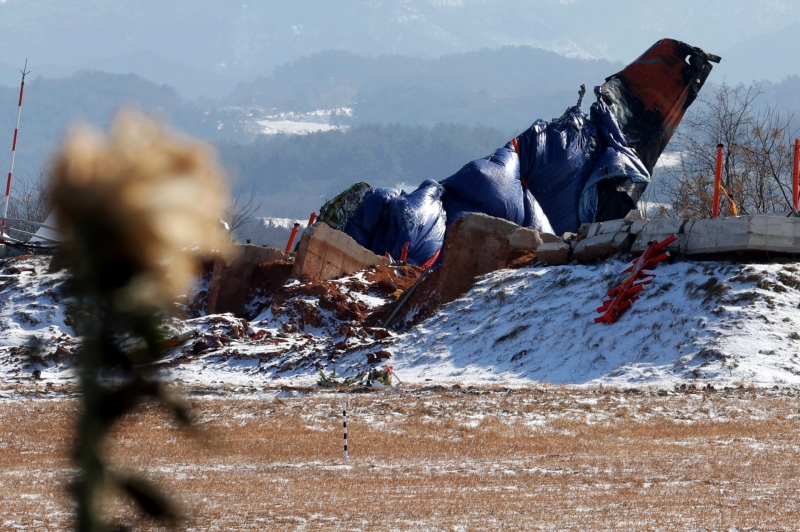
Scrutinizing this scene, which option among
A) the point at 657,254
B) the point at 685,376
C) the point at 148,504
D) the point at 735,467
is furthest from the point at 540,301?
the point at 148,504

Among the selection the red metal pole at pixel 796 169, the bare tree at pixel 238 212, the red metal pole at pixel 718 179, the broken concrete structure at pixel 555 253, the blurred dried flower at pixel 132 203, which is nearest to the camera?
the blurred dried flower at pixel 132 203

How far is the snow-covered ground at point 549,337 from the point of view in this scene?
15484mm

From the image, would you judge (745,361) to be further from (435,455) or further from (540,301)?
(435,455)

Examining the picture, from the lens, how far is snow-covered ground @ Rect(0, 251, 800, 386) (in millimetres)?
15484

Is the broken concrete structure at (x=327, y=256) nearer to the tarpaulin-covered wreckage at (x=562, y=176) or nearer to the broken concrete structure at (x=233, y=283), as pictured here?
the broken concrete structure at (x=233, y=283)

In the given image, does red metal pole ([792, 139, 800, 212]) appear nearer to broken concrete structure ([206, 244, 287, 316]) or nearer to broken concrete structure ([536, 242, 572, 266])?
broken concrete structure ([536, 242, 572, 266])

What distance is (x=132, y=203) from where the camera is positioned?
179 cm

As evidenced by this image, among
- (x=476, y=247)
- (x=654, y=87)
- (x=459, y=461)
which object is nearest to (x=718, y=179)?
(x=476, y=247)

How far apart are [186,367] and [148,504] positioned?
17381 millimetres

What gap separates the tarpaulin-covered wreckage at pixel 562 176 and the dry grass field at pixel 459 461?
1601 centimetres

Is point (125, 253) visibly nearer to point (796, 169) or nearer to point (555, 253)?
point (796, 169)

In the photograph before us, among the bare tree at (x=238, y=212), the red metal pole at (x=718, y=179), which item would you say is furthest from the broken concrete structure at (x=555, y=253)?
the bare tree at (x=238, y=212)

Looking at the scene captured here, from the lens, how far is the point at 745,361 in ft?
48.9

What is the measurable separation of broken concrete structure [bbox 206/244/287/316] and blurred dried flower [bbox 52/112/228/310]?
76.2ft
